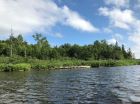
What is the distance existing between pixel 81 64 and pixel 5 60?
33.9m

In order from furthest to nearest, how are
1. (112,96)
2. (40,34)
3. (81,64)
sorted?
(40,34) → (81,64) → (112,96)

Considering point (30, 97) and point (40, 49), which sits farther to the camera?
point (40, 49)

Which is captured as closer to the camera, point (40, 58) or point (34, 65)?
point (34, 65)

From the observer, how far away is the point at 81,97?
3164cm

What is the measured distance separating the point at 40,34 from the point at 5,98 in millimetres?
168114

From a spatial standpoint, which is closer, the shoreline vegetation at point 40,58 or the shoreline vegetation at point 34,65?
the shoreline vegetation at point 34,65

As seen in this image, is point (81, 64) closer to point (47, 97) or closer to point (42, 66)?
point (42, 66)

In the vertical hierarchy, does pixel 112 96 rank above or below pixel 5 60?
below

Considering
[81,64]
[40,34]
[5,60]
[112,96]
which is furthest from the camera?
[40,34]

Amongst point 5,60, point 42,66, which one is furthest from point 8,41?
point 42,66

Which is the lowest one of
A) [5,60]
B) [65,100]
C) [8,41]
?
[65,100]

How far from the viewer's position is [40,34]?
198375 millimetres

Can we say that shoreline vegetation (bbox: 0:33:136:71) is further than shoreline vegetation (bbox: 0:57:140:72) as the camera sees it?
Yes

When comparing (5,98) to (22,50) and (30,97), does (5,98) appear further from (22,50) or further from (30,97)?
(22,50)
